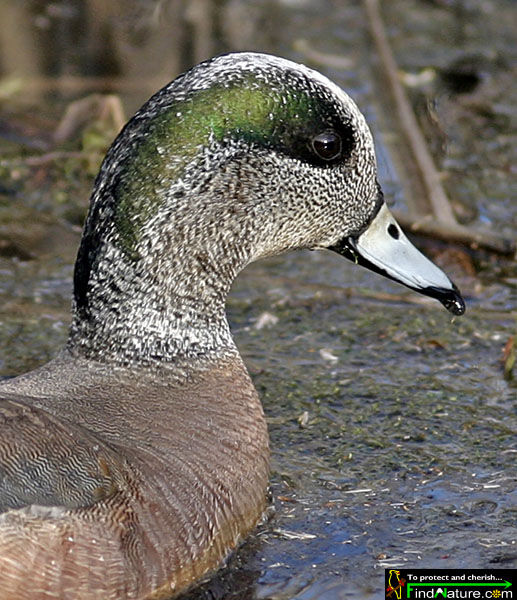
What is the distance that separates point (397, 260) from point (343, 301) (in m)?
1.31

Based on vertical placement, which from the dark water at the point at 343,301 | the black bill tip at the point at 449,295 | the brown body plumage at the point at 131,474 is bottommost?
the dark water at the point at 343,301

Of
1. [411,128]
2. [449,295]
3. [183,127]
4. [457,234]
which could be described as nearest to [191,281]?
[183,127]

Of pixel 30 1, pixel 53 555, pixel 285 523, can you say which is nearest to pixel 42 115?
pixel 30 1

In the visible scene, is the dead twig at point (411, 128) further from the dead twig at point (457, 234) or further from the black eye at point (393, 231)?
the black eye at point (393, 231)

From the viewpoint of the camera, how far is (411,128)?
21.6 feet

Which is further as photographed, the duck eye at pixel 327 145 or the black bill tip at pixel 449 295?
the black bill tip at pixel 449 295

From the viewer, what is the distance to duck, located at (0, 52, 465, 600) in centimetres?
337

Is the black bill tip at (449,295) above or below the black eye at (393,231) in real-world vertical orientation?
below

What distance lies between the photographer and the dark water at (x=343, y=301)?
12.6 ft

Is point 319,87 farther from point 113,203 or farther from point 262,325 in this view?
point 262,325

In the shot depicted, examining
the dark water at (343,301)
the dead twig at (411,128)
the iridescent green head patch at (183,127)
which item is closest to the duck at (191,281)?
the iridescent green head patch at (183,127)

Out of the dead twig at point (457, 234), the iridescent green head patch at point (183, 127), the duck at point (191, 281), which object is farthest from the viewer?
the dead twig at point (457, 234)

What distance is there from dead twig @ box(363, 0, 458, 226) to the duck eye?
179cm

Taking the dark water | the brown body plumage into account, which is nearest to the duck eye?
the brown body plumage
